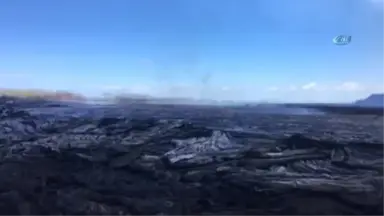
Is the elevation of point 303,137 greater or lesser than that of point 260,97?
lesser

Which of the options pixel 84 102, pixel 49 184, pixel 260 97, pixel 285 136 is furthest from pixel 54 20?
pixel 285 136

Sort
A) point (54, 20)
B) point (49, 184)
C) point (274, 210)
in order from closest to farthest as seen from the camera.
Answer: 1. point (274, 210)
2. point (49, 184)
3. point (54, 20)

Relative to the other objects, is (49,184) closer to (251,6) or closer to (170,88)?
(170,88)

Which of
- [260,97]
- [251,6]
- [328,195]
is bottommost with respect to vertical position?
[328,195]

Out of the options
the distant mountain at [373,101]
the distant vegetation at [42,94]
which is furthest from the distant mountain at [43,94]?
the distant mountain at [373,101]

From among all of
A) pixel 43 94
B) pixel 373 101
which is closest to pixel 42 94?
pixel 43 94

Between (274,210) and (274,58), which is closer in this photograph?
(274,210)

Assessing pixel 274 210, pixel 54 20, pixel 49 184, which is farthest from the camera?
pixel 54 20
